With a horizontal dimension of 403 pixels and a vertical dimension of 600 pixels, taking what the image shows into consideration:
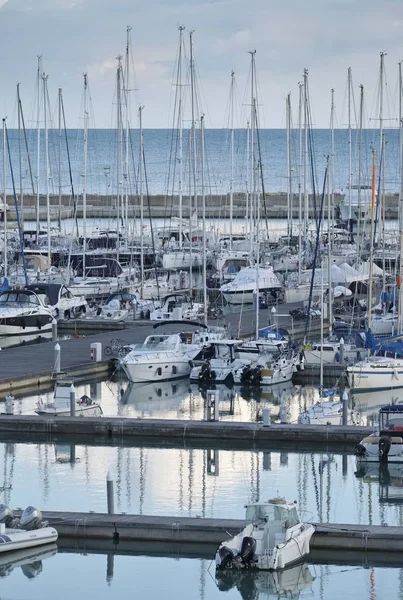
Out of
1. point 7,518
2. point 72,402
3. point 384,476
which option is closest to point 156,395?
point 72,402

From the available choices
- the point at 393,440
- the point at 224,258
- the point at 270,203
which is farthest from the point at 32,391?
the point at 270,203

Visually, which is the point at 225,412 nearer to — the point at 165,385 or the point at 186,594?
the point at 165,385

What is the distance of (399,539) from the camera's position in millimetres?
22078

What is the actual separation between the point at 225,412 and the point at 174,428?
4441 mm

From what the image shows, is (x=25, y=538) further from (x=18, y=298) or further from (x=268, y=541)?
(x=18, y=298)

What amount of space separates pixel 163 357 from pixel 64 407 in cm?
747

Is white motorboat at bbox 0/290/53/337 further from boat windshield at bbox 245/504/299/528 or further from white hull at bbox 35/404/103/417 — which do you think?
boat windshield at bbox 245/504/299/528

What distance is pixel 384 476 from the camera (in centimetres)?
2880

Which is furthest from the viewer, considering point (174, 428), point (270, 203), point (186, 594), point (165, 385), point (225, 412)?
point (270, 203)

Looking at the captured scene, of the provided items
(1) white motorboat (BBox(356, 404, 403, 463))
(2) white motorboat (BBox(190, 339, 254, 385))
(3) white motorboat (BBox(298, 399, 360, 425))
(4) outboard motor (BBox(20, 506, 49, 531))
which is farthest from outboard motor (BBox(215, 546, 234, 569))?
(2) white motorboat (BBox(190, 339, 254, 385))

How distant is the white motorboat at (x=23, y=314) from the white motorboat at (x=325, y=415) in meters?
16.3

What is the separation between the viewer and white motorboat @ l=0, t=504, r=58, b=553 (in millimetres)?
22422

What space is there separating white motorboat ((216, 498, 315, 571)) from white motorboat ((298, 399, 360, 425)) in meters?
9.72

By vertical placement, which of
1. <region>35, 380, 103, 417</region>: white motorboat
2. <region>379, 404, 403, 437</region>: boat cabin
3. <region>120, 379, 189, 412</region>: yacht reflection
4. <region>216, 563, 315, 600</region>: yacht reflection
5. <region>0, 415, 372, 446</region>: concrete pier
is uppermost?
<region>379, 404, 403, 437</region>: boat cabin
